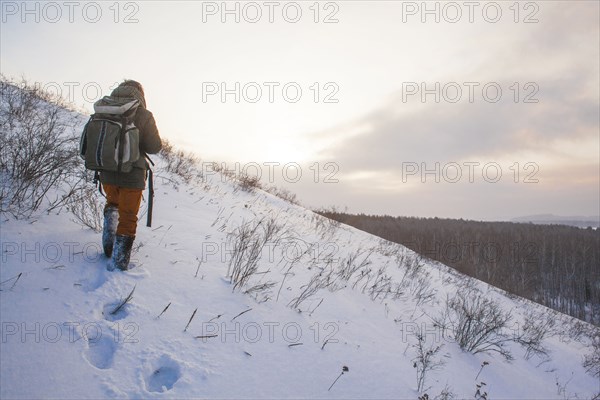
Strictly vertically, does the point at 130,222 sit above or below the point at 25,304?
above

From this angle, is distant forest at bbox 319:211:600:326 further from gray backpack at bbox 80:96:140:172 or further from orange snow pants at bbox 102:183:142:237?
gray backpack at bbox 80:96:140:172

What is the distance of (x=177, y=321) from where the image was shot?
2393 millimetres

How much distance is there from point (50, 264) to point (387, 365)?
120 inches

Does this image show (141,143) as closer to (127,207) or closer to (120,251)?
(127,207)

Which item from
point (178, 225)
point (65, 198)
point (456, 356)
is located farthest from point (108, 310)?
point (456, 356)

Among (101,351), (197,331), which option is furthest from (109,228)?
(197,331)

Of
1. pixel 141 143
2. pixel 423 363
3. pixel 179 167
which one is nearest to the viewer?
pixel 141 143

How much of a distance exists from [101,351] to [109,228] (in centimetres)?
115

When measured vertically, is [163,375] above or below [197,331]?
below

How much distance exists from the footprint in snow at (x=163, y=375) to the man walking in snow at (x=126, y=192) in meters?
1.07

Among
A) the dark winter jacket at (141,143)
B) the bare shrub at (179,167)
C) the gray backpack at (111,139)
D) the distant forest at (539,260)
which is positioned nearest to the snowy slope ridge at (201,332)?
the dark winter jacket at (141,143)

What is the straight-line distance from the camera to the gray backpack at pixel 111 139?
2482mm

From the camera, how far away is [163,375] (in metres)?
1.97

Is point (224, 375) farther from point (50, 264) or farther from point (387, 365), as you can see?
point (50, 264)
